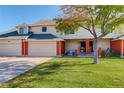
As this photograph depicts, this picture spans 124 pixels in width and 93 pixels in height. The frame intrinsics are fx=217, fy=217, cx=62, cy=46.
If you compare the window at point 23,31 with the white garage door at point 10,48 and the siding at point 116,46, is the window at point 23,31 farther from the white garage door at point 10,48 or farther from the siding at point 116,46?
the siding at point 116,46

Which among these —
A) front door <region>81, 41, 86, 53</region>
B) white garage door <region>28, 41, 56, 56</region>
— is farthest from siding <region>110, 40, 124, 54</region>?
white garage door <region>28, 41, 56, 56</region>

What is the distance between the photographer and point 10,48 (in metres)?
30.3

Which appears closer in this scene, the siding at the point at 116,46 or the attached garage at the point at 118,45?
the attached garage at the point at 118,45

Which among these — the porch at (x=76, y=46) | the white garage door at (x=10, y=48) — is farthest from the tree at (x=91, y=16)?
the porch at (x=76, y=46)

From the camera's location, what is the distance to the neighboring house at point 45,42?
2938 cm

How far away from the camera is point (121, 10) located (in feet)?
54.5

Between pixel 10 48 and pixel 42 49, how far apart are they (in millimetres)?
4581

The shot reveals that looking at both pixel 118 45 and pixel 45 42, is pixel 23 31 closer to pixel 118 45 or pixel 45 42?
pixel 45 42

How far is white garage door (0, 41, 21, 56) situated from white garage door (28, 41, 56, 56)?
168cm

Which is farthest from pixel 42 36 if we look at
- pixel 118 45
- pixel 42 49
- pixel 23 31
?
pixel 118 45

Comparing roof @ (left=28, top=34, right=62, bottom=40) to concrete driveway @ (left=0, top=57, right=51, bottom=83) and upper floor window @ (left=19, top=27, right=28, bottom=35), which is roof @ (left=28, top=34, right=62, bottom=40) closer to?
upper floor window @ (left=19, top=27, right=28, bottom=35)
